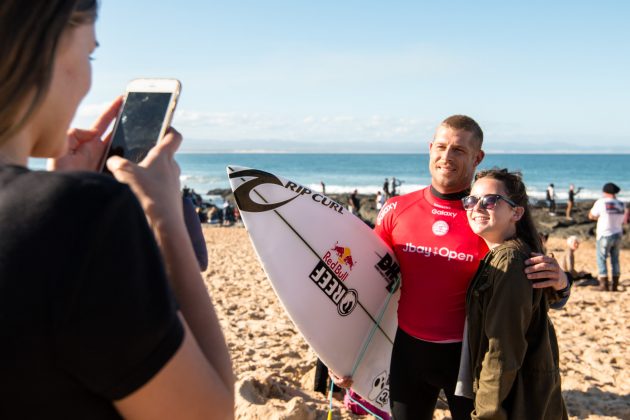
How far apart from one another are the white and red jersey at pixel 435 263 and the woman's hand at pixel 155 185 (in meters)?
→ 1.98

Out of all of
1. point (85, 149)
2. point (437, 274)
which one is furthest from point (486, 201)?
point (85, 149)

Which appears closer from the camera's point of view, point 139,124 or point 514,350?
point 139,124

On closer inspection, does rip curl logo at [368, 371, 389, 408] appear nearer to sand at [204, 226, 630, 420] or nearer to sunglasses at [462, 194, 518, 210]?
sand at [204, 226, 630, 420]

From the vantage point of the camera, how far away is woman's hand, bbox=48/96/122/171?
3.86 feet

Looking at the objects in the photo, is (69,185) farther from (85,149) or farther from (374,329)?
(374,329)

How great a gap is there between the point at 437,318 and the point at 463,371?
1.04ft

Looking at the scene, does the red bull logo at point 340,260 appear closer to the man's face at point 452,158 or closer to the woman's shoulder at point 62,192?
the man's face at point 452,158

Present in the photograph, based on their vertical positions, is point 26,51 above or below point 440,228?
above

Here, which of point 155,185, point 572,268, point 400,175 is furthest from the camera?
point 400,175

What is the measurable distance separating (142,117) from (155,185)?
0.45 m

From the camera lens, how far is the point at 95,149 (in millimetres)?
1242

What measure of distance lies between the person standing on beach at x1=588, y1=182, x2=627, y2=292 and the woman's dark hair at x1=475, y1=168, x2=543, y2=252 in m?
7.11

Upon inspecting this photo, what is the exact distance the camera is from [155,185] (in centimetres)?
93

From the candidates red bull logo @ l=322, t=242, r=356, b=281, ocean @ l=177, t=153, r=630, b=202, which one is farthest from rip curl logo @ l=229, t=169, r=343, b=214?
ocean @ l=177, t=153, r=630, b=202
